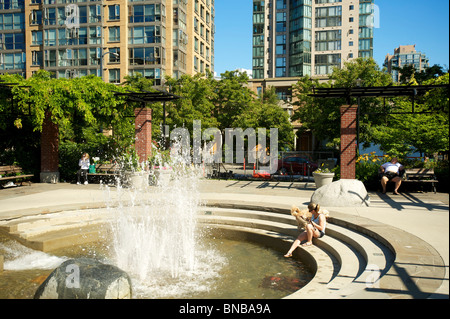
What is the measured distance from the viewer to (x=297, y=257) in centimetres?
838

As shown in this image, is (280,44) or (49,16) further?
(280,44)

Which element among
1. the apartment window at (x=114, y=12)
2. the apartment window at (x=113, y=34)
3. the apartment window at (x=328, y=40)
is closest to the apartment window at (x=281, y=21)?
the apartment window at (x=328, y=40)

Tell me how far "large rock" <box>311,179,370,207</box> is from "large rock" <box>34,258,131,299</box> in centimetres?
787

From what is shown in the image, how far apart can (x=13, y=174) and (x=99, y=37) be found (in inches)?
1493

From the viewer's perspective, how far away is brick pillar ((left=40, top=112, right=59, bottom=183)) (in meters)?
18.8

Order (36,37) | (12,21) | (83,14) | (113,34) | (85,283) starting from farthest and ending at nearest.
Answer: (12,21), (36,37), (83,14), (113,34), (85,283)

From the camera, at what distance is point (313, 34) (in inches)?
2544

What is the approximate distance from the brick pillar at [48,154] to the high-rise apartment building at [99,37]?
3192 cm

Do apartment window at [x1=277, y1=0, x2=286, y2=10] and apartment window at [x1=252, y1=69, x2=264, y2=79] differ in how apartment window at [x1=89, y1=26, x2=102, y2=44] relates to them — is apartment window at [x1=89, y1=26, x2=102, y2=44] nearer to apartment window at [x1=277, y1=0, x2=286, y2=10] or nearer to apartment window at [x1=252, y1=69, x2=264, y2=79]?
apartment window at [x1=252, y1=69, x2=264, y2=79]

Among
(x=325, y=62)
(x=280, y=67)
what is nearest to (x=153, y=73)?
(x=280, y=67)

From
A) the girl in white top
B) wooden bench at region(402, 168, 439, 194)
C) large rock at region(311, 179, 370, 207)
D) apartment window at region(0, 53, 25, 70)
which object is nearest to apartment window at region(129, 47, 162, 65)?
apartment window at region(0, 53, 25, 70)

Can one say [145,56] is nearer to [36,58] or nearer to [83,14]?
[83,14]

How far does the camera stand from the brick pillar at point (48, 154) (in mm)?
18797
